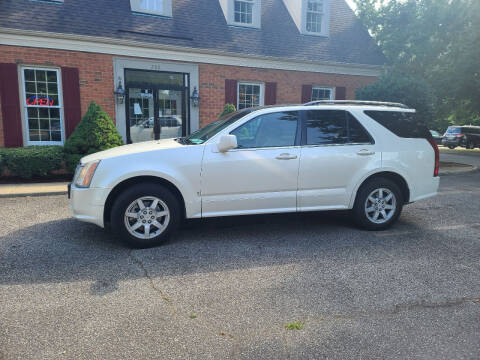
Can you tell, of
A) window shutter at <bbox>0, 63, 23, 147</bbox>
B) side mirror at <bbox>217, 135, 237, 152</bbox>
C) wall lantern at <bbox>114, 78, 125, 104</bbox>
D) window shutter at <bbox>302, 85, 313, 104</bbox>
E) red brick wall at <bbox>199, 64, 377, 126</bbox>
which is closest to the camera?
side mirror at <bbox>217, 135, 237, 152</bbox>

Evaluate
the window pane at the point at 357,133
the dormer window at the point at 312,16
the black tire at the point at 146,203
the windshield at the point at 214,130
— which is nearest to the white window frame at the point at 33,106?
the windshield at the point at 214,130

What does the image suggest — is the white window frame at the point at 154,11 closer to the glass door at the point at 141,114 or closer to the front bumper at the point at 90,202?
the glass door at the point at 141,114

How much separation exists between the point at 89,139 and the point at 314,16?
10731 millimetres

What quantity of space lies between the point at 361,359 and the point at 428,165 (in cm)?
388

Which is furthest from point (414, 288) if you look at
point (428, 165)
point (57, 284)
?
point (57, 284)

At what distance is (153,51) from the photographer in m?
11.4

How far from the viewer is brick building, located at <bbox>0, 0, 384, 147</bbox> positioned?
1028cm

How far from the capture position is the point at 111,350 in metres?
2.53

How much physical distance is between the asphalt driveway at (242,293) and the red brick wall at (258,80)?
25.8 feet

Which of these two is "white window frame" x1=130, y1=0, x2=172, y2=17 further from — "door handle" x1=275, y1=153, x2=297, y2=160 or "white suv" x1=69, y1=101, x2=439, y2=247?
"door handle" x1=275, y1=153, x2=297, y2=160

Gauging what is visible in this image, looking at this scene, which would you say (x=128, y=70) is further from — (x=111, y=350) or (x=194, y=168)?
(x=111, y=350)

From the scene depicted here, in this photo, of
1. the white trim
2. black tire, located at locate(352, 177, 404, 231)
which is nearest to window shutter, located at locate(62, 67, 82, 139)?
the white trim

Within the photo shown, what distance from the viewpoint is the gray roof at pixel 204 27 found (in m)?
10.5

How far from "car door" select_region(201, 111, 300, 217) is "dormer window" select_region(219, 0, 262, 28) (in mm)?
10037
